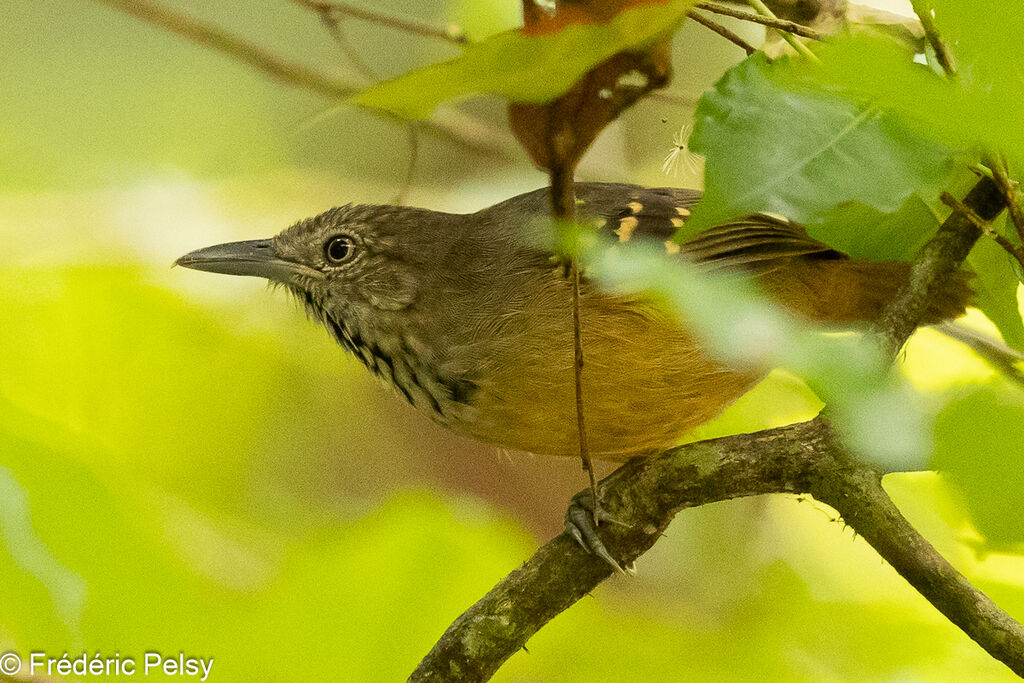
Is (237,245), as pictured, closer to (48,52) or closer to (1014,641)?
(48,52)

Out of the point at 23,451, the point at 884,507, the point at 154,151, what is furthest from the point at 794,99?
the point at 154,151

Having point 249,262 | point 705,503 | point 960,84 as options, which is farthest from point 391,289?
point 960,84

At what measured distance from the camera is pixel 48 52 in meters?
1.13

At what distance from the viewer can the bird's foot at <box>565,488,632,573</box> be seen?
889 mm

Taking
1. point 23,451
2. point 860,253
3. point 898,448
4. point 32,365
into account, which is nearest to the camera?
point 898,448

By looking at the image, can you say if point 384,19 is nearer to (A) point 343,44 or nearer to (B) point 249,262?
(A) point 343,44

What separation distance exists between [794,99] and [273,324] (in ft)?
3.20

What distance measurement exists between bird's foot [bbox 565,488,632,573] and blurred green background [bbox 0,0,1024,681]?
0.68 feet

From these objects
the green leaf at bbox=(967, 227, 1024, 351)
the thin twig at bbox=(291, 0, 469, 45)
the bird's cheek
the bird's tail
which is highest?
the thin twig at bbox=(291, 0, 469, 45)

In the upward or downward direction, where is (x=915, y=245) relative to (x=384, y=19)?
downward

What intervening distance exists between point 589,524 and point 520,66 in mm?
585

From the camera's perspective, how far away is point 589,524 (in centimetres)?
91

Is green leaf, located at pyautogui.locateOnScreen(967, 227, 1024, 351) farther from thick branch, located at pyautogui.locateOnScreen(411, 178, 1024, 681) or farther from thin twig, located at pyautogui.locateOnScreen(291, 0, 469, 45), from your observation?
thin twig, located at pyautogui.locateOnScreen(291, 0, 469, 45)

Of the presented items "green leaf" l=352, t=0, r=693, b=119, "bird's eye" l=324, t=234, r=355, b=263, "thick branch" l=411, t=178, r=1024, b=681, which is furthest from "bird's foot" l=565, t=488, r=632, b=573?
"green leaf" l=352, t=0, r=693, b=119
